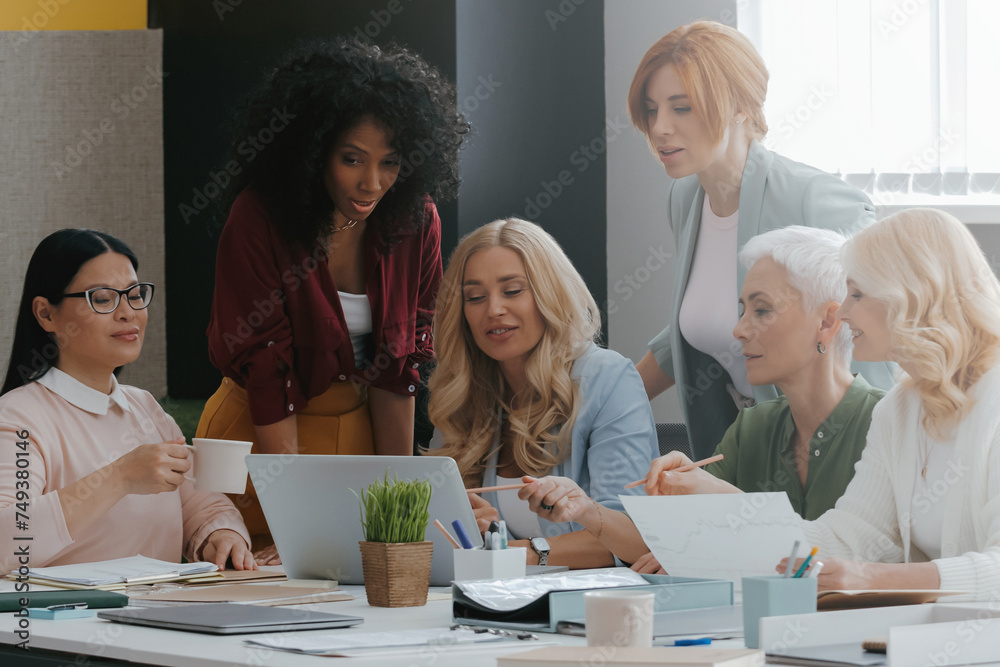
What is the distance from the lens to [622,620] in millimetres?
1037

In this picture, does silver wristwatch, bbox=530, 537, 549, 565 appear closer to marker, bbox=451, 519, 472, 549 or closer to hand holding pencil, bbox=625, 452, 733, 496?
hand holding pencil, bbox=625, 452, 733, 496

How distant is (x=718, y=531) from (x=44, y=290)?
1522mm

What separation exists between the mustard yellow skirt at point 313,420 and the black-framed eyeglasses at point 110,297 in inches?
18.8

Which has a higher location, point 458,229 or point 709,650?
point 458,229

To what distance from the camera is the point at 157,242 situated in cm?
356

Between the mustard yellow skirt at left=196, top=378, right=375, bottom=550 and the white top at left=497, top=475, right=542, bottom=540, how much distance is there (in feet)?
2.06

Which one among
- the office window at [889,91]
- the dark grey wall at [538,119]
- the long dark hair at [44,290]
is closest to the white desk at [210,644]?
the long dark hair at [44,290]

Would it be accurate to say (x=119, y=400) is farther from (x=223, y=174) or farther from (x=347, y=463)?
(x=223, y=174)

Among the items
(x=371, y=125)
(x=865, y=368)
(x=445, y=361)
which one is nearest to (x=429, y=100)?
(x=371, y=125)

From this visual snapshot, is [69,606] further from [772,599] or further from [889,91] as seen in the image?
[889,91]

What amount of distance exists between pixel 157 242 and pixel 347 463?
2.21m

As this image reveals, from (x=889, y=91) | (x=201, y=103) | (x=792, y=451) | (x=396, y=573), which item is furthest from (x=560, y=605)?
(x=201, y=103)

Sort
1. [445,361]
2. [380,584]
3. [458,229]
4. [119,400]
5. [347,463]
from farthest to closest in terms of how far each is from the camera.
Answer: [458,229] < [445,361] < [119,400] < [347,463] < [380,584]

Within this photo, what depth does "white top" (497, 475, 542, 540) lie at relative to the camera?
7.21ft
